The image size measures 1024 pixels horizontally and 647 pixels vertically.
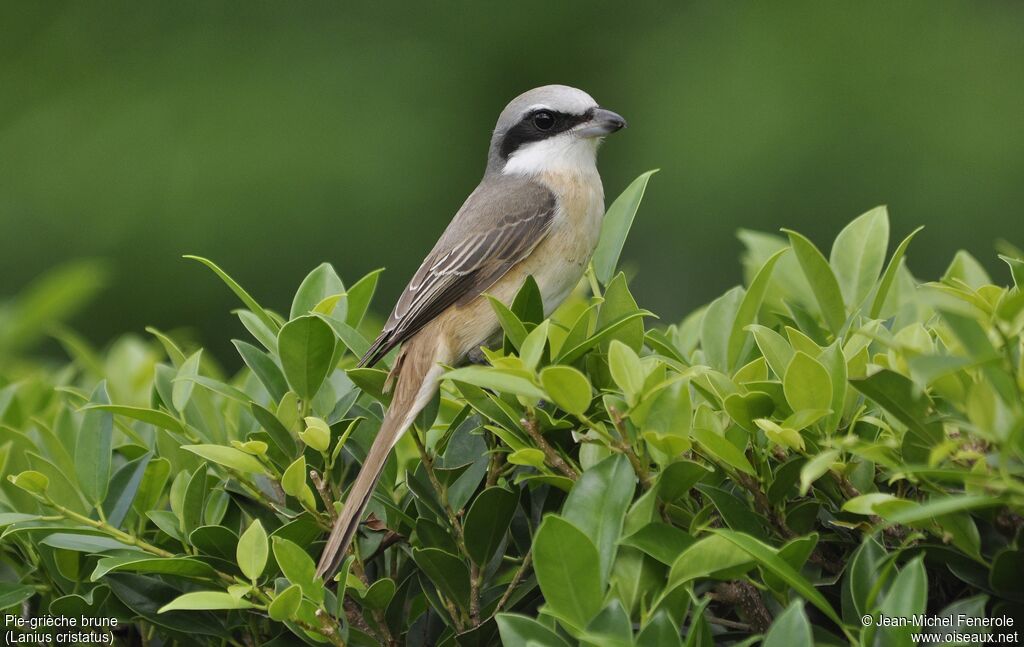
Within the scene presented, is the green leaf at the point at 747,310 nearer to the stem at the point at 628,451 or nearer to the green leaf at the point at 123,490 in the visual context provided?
the stem at the point at 628,451

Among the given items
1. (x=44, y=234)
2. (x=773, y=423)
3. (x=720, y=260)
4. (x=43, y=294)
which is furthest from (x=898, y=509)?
(x=44, y=234)

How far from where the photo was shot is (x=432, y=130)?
25.3ft

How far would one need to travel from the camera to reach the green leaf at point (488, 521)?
6.16 feet

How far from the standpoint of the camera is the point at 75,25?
27.9 ft

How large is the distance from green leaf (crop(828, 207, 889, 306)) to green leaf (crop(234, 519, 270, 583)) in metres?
1.25

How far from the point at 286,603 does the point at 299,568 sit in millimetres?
64

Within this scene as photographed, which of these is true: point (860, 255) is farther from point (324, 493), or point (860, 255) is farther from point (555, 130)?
point (555, 130)

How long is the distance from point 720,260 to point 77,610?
560 centimetres

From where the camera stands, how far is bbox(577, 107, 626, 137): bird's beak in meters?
3.42

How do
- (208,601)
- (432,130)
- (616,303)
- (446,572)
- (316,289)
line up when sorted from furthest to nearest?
(432,130), (316,289), (616,303), (446,572), (208,601)

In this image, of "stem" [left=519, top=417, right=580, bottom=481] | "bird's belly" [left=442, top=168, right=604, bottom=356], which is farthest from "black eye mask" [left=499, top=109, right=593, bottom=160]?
"stem" [left=519, top=417, right=580, bottom=481]

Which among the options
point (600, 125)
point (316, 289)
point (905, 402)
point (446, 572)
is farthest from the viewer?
point (600, 125)

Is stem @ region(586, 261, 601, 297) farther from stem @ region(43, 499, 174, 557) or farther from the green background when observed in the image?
the green background

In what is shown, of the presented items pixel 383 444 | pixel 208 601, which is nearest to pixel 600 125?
pixel 383 444
